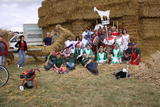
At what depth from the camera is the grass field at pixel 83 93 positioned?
5.06 m

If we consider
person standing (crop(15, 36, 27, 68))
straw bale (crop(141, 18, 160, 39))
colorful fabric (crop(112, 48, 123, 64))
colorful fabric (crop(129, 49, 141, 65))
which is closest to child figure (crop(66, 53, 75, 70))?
colorful fabric (crop(112, 48, 123, 64))

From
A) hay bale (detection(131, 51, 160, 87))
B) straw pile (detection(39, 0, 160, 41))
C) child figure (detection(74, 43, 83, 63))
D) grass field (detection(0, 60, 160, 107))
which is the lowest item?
grass field (detection(0, 60, 160, 107))

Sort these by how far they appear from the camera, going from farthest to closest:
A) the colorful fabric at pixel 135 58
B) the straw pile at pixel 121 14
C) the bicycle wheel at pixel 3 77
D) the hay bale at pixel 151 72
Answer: the straw pile at pixel 121 14 → the colorful fabric at pixel 135 58 → the hay bale at pixel 151 72 → the bicycle wheel at pixel 3 77

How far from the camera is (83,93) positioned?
584 cm

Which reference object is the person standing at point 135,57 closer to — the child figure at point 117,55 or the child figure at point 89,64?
the child figure at point 117,55

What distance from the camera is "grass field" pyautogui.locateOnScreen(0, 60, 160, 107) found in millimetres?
5062

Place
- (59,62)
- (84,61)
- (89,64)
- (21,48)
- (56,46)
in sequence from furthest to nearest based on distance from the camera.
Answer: (56,46) < (21,48) < (84,61) < (59,62) < (89,64)

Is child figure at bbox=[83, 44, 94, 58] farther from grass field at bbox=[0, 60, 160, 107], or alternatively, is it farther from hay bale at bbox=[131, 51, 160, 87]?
hay bale at bbox=[131, 51, 160, 87]

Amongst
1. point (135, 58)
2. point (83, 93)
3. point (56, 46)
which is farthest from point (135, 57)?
point (83, 93)

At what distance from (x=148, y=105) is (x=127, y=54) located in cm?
545

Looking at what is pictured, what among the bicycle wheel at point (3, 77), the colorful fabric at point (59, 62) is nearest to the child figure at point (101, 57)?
the colorful fabric at point (59, 62)

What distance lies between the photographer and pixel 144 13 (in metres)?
11.9

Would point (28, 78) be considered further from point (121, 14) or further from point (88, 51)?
point (121, 14)

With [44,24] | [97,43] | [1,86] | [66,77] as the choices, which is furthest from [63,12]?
[1,86]
